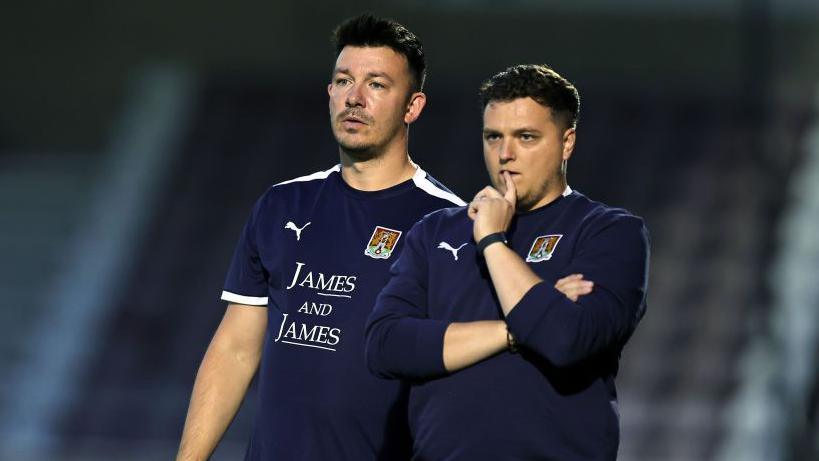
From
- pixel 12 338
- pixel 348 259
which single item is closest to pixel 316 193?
pixel 348 259

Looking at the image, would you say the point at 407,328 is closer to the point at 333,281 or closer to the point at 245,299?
the point at 333,281

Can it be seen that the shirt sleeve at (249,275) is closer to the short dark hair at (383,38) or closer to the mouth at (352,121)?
the mouth at (352,121)

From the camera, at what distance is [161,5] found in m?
13.5

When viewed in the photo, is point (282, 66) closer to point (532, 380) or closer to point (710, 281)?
point (710, 281)

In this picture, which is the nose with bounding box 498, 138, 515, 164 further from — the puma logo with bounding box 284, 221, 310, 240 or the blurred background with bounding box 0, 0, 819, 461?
the blurred background with bounding box 0, 0, 819, 461

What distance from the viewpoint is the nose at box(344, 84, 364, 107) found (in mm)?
3498

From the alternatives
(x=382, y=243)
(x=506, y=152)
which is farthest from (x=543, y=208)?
(x=382, y=243)

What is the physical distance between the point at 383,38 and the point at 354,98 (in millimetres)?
192

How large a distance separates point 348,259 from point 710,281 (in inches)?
328

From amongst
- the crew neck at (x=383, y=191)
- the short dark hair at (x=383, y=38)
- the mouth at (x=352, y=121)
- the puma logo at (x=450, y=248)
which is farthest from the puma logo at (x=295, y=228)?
the puma logo at (x=450, y=248)

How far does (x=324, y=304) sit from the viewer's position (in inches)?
138

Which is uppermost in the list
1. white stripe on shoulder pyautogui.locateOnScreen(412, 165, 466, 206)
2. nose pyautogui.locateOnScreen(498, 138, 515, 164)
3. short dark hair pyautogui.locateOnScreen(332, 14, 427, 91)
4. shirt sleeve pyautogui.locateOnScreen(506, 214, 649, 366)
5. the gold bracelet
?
short dark hair pyautogui.locateOnScreen(332, 14, 427, 91)

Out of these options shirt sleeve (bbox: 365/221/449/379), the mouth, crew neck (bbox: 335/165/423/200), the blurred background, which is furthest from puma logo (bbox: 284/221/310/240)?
the blurred background

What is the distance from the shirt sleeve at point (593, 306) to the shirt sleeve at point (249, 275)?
1097 millimetres
